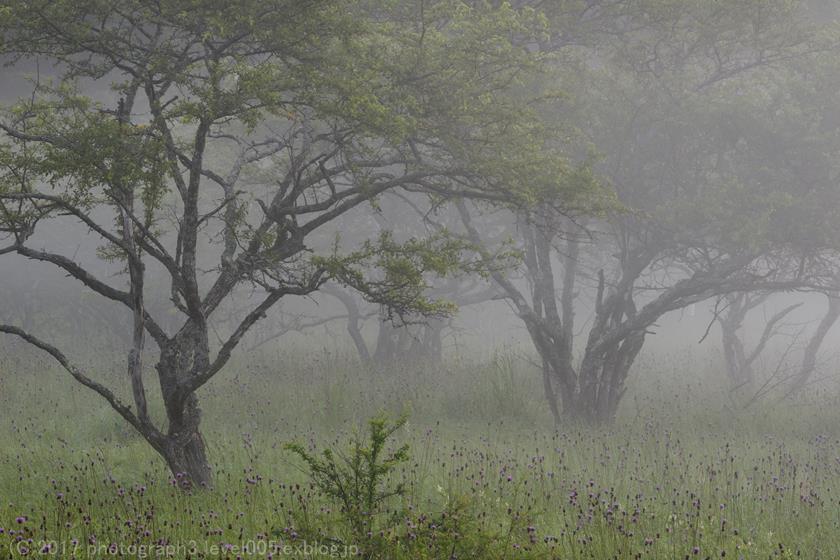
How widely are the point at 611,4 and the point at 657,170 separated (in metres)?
3.38

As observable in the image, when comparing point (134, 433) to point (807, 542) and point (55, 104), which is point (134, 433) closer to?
point (55, 104)

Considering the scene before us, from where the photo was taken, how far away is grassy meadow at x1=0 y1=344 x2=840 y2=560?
550 cm

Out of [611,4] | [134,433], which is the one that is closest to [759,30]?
[611,4]

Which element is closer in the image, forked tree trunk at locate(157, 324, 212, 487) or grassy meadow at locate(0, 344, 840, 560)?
grassy meadow at locate(0, 344, 840, 560)

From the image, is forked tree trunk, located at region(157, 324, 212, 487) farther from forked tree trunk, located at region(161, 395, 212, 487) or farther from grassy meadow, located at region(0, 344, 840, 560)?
grassy meadow, located at region(0, 344, 840, 560)

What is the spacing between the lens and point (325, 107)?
8031mm

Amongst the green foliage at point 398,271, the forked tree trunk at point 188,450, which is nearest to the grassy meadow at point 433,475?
the forked tree trunk at point 188,450

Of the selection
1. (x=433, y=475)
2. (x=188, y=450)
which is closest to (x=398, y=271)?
(x=433, y=475)

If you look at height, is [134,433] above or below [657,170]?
below

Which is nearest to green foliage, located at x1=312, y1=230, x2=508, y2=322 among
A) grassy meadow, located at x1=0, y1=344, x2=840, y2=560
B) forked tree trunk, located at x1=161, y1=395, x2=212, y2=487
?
grassy meadow, located at x1=0, y1=344, x2=840, y2=560

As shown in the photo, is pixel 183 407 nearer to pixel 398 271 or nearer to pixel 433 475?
pixel 398 271

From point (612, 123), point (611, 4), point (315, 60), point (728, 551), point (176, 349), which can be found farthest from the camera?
point (612, 123)

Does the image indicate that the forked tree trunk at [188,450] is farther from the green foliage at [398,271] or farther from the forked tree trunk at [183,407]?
the green foliage at [398,271]

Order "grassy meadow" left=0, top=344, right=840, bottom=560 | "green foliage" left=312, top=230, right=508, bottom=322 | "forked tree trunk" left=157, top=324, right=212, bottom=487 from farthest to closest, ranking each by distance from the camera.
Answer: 1. "forked tree trunk" left=157, top=324, right=212, bottom=487
2. "green foliage" left=312, top=230, right=508, bottom=322
3. "grassy meadow" left=0, top=344, right=840, bottom=560
